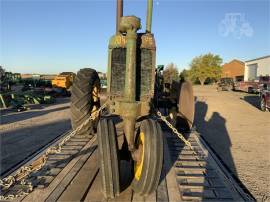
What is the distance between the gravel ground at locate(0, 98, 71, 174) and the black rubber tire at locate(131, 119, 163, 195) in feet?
8.85

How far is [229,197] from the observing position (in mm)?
3965

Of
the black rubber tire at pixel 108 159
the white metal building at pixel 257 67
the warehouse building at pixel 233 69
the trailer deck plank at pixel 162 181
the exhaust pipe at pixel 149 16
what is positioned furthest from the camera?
the warehouse building at pixel 233 69

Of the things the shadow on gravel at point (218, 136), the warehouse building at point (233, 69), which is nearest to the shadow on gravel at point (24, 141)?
the shadow on gravel at point (218, 136)

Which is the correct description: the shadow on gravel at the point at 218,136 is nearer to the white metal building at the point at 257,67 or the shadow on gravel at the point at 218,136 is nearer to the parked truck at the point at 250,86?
the parked truck at the point at 250,86

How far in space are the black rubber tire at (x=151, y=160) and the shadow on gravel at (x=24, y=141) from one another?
8.53 ft

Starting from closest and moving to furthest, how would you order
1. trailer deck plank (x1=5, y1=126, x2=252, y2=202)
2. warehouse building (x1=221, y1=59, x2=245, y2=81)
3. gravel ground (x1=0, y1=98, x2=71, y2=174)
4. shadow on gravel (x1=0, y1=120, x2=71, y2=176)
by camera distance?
trailer deck plank (x1=5, y1=126, x2=252, y2=202) < shadow on gravel (x1=0, y1=120, x2=71, y2=176) < gravel ground (x1=0, y1=98, x2=71, y2=174) < warehouse building (x1=221, y1=59, x2=245, y2=81)

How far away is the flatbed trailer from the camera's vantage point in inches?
154

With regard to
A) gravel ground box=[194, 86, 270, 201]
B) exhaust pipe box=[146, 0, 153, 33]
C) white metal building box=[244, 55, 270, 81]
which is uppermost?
white metal building box=[244, 55, 270, 81]

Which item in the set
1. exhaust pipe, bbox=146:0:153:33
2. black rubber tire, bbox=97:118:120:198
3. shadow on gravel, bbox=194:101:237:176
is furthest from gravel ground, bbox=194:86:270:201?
exhaust pipe, bbox=146:0:153:33

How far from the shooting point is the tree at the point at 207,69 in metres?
67.8

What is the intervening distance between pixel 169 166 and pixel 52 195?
6.80ft

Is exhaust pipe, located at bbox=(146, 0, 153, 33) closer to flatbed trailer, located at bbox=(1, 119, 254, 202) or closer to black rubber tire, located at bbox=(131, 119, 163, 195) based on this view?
black rubber tire, located at bbox=(131, 119, 163, 195)

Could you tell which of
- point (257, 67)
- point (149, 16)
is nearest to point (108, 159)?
point (149, 16)

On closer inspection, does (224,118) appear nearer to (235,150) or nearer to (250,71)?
(235,150)
